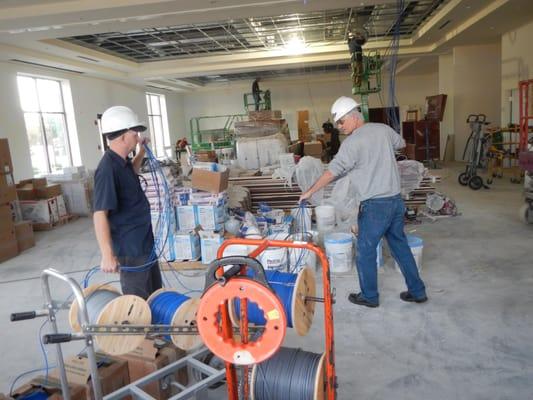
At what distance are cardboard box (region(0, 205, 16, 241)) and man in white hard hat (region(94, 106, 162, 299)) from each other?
4207 mm

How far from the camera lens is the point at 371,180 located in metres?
3.13

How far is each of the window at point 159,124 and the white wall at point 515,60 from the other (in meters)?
12.1

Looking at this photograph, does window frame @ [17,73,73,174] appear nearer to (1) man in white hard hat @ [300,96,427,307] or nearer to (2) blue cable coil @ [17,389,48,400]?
(1) man in white hard hat @ [300,96,427,307]

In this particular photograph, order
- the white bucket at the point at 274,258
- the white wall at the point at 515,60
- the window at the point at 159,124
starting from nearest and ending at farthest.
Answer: the white bucket at the point at 274,258 → the white wall at the point at 515,60 → the window at the point at 159,124

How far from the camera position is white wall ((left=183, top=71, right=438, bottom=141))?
59.0 ft

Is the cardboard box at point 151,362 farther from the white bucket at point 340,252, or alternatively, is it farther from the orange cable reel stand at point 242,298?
the white bucket at point 340,252

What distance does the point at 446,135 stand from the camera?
505 inches

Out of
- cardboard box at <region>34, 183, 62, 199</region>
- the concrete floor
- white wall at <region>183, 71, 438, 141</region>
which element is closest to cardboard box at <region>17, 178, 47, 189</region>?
cardboard box at <region>34, 183, 62, 199</region>

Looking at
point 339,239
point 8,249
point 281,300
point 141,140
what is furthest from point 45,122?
point 281,300

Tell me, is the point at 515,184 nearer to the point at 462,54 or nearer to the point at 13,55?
the point at 462,54

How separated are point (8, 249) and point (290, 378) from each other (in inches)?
214

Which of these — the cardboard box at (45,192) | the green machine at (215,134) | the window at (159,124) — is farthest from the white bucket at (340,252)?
the window at (159,124)

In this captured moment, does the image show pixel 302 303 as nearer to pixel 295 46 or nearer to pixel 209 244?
pixel 209 244

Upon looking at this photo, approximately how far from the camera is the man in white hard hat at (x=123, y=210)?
7.18 feet
